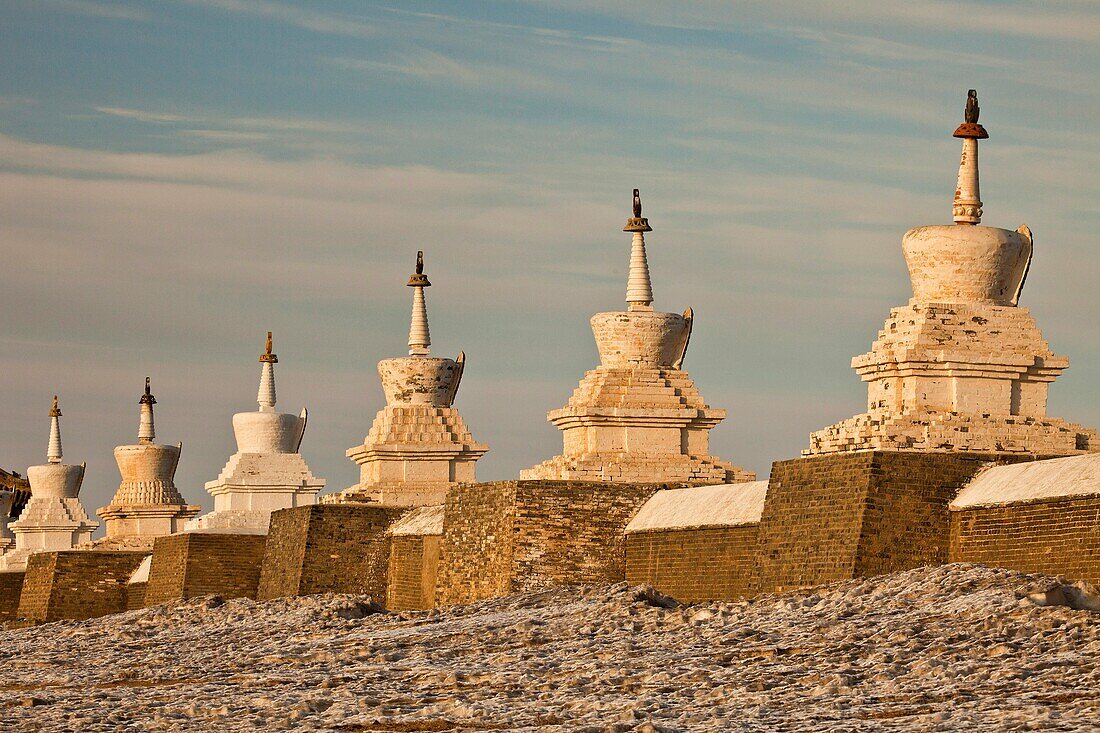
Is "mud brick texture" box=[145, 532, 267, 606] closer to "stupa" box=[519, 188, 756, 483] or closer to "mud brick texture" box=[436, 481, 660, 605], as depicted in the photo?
"stupa" box=[519, 188, 756, 483]

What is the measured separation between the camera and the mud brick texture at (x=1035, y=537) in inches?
784

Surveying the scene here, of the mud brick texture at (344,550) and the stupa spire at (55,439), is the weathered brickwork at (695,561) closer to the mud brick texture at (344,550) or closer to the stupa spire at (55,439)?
the mud brick texture at (344,550)

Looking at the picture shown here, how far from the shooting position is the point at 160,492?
51.7 m

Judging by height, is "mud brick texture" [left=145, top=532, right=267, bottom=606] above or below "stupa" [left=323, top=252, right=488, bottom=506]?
below

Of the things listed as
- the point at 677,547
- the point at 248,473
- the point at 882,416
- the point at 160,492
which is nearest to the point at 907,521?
the point at 882,416

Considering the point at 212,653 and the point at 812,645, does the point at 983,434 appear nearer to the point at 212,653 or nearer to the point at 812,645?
the point at 812,645

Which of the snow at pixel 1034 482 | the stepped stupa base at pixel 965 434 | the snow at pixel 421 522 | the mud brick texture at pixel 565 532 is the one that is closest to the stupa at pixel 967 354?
the stepped stupa base at pixel 965 434

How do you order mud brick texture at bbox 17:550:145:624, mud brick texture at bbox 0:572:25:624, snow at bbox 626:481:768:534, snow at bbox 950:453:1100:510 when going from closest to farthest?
1. snow at bbox 950:453:1100:510
2. snow at bbox 626:481:768:534
3. mud brick texture at bbox 17:550:145:624
4. mud brick texture at bbox 0:572:25:624

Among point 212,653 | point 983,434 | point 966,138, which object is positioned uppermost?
point 966,138

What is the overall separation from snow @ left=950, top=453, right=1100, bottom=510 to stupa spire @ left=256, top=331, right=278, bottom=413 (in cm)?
2669

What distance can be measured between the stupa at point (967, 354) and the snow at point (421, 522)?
11528 millimetres

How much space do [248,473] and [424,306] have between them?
9.47 meters

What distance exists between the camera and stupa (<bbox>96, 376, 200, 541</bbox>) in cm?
5088

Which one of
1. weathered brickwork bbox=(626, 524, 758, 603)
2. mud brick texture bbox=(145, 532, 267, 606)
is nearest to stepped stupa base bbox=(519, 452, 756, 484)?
weathered brickwork bbox=(626, 524, 758, 603)
